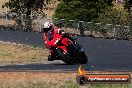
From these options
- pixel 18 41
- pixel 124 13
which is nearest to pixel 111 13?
pixel 124 13

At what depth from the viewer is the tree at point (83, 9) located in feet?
156

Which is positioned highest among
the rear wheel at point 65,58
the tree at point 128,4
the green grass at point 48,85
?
the green grass at point 48,85

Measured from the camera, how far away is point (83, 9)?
157 feet

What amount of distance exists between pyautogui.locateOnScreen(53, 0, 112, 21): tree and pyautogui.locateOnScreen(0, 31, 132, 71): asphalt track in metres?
7.83

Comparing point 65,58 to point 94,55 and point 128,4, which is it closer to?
point 94,55

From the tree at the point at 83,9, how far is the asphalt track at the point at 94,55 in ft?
25.7

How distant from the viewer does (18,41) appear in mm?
34562

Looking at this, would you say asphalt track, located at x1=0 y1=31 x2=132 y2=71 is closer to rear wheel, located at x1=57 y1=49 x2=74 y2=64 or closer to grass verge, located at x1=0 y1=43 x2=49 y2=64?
rear wheel, located at x1=57 y1=49 x2=74 y2=64

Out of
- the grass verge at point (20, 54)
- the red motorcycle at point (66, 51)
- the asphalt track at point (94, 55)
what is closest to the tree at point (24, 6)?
the asphalt track at point (94, 55)

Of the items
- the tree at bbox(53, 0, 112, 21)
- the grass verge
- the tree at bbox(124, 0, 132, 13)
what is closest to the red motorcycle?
the grass verge

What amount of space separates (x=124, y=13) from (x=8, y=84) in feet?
91.6

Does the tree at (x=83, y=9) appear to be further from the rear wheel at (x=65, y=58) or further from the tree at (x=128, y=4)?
the rear wheel at (x=65, y=58)

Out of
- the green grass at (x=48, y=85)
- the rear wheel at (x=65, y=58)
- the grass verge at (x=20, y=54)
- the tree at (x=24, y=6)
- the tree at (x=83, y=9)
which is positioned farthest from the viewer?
the tree at (x=83, y=9)

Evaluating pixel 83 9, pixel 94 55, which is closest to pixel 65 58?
pixel 94 55
